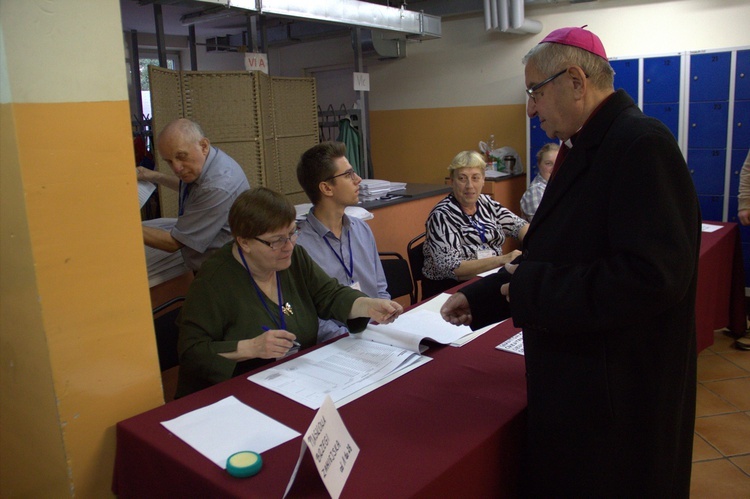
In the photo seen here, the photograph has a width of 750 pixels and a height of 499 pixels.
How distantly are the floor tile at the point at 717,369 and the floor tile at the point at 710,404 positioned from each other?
0.18 metres

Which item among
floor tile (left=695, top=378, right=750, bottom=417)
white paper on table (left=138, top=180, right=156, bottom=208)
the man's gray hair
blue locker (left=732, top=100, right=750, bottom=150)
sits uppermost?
the man's gray hair

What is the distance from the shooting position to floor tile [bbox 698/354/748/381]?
3646 mm

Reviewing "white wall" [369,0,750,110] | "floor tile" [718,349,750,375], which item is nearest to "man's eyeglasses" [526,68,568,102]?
"floor tile" [718,349,750,375]

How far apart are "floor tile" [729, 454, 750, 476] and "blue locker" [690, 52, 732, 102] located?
3.13 meters

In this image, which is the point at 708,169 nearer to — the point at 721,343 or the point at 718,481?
the point at 721,343

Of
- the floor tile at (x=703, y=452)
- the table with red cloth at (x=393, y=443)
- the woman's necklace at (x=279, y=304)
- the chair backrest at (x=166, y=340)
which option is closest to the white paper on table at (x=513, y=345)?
the table with red cloth at (x=393, y=443)

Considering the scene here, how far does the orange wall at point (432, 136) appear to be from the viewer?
6.45 meters

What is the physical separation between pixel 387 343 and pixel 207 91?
9.42 ft

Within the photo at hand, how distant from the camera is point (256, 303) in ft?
6.47

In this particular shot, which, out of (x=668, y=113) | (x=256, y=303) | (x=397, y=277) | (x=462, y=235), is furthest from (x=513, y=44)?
(x=256, y=303)

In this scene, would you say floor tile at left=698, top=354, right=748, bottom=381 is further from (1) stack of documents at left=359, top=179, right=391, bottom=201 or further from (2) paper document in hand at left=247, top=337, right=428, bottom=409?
(2) paper document in hand at left=247, top=337, right=428, bottom=409

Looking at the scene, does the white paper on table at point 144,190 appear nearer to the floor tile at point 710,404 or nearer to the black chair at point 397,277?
the black chair at point 397,277

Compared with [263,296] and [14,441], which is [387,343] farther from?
[14,441]

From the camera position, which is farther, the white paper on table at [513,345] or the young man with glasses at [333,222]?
the young man with glasses at [333,222]
